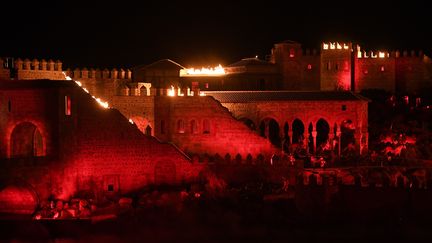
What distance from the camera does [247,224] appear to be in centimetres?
3020

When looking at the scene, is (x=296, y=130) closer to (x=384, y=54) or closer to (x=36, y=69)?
(x=384, y=54)

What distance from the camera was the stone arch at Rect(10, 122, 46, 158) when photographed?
3266 cm

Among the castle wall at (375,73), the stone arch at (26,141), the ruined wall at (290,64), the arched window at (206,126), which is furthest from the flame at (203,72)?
the stone arch at (26,141)

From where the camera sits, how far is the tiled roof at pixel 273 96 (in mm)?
38750

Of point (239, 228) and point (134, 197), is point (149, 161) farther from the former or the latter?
point (239, 228)

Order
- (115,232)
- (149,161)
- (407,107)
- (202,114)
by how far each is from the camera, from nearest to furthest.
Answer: (115,232) → (149,161) → (202,114) → (407,107)

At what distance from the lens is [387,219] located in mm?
29906

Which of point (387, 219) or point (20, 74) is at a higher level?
point (20, 74)

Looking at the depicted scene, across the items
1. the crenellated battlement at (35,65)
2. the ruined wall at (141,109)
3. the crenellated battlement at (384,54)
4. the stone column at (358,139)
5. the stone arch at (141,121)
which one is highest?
the crenellated battlement at (384,54)

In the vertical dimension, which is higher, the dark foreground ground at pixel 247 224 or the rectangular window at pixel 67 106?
the rectangular window at pixel 67 106

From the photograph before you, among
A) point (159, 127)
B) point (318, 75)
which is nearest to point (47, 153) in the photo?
point (159, 127)

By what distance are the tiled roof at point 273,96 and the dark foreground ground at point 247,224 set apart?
822cm

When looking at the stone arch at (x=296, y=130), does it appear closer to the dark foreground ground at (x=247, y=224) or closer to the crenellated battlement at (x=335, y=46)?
the crenellated battlement at (x=335, y=46)

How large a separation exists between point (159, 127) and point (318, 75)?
11909 mm
